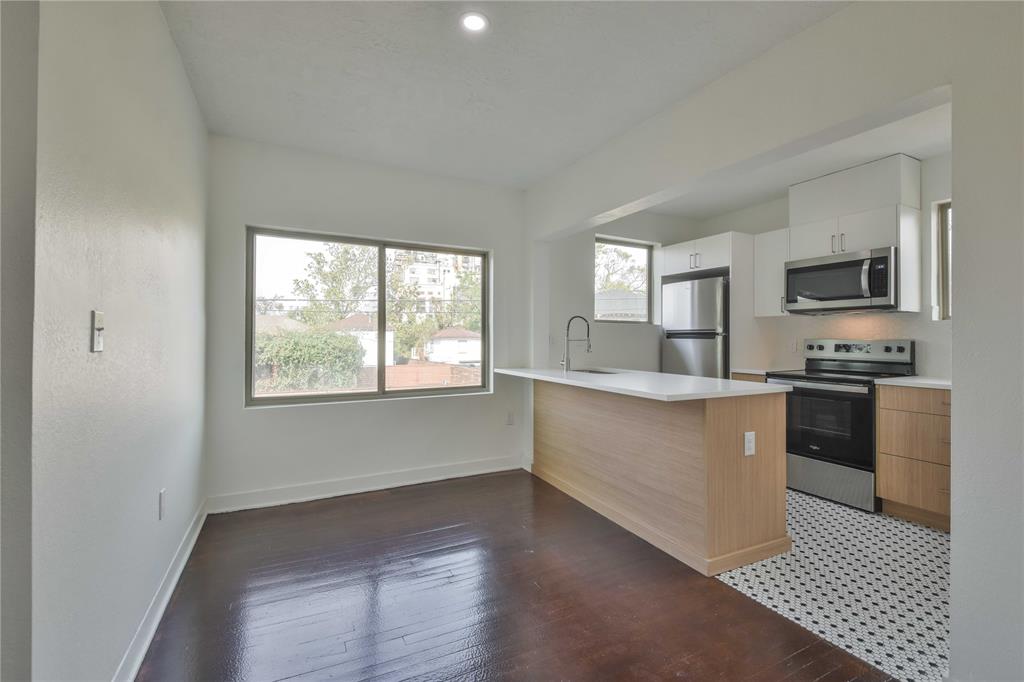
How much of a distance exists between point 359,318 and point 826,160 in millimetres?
3873

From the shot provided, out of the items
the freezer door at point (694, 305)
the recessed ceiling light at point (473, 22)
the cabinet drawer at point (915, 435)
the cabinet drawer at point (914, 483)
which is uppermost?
the recessed ceiling light at point (473, 22)

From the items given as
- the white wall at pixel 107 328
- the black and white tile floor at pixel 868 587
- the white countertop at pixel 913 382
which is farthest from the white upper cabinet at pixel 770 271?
the white wall at pixel 107 328

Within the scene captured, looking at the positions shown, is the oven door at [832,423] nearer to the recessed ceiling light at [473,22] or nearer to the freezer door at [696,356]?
the freezer door at [696,356]

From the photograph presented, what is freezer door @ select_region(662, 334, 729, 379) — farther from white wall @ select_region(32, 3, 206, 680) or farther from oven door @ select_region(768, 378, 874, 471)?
white wall @ select_region(32, 3, 206, 680)

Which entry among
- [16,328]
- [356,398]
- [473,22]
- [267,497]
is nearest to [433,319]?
[356,398]

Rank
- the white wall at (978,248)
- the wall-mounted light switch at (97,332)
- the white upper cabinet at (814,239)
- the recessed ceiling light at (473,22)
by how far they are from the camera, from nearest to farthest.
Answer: the wall-mounted light switch at (97,332) → the white wall at (978,248) → the recessed ceiling light at (473,22) → the white upper cabinet at (814,239)

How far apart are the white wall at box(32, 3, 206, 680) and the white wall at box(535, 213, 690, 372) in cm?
289

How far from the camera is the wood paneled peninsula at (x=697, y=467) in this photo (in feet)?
8.09

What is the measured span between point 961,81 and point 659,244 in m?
3.57

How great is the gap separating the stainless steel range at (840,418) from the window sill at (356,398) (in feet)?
8.47

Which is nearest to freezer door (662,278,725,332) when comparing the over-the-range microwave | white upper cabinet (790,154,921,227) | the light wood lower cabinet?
the over-the-range microwave

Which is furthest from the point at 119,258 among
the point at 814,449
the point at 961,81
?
the point at 814,449

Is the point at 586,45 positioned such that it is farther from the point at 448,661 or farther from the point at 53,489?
the point at 448,661

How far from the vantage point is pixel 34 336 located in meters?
1.05
